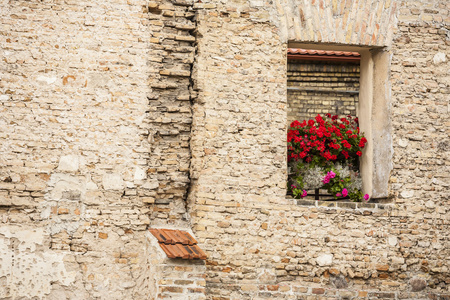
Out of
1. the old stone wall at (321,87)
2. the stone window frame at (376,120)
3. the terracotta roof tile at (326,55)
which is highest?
the terracotta roof tile at (326,55)

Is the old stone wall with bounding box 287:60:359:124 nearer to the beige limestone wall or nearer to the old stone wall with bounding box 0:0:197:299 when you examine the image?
the beige limestone wall

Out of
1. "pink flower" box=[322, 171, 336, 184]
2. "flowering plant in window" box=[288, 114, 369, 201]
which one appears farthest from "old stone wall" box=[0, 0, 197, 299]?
"pink flower" box=[322, 171, 336, 184]

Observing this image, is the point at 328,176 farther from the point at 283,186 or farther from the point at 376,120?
the point at 376,120

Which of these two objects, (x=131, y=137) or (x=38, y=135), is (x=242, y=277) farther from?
(x=38, y=135)

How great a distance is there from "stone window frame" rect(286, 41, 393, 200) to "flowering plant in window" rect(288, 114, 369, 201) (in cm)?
12

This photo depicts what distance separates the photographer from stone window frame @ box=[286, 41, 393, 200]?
6.03 metres

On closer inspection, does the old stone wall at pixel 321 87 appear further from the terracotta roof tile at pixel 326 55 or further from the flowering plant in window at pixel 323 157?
the flowering plant in window at pixel 323 157

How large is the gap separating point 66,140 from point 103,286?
156 centimetres

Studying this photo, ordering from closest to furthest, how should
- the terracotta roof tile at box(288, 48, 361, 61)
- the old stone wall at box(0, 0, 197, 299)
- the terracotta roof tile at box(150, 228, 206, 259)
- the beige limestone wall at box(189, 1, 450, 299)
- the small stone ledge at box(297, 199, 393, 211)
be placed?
the terracotta roof tile at box(150, 228, 206, 259), the old stone wall at box(0, 0, 197, 299), the beige limestone wall at box(189, 1, 450, 299), the small stone ledge at box(297, 199, 393, 211), the terracotta roof tile at box(288, 48, 361, 61)

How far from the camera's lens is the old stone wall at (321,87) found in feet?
34.6

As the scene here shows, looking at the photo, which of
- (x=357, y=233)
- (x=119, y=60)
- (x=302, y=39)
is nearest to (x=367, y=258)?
(x=357, y=233)

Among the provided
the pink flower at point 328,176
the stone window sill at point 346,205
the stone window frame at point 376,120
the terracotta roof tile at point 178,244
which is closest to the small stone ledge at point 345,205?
the stone window sill at point 346,205

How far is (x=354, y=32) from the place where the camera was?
609cm

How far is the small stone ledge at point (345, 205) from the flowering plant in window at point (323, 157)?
215 mm
